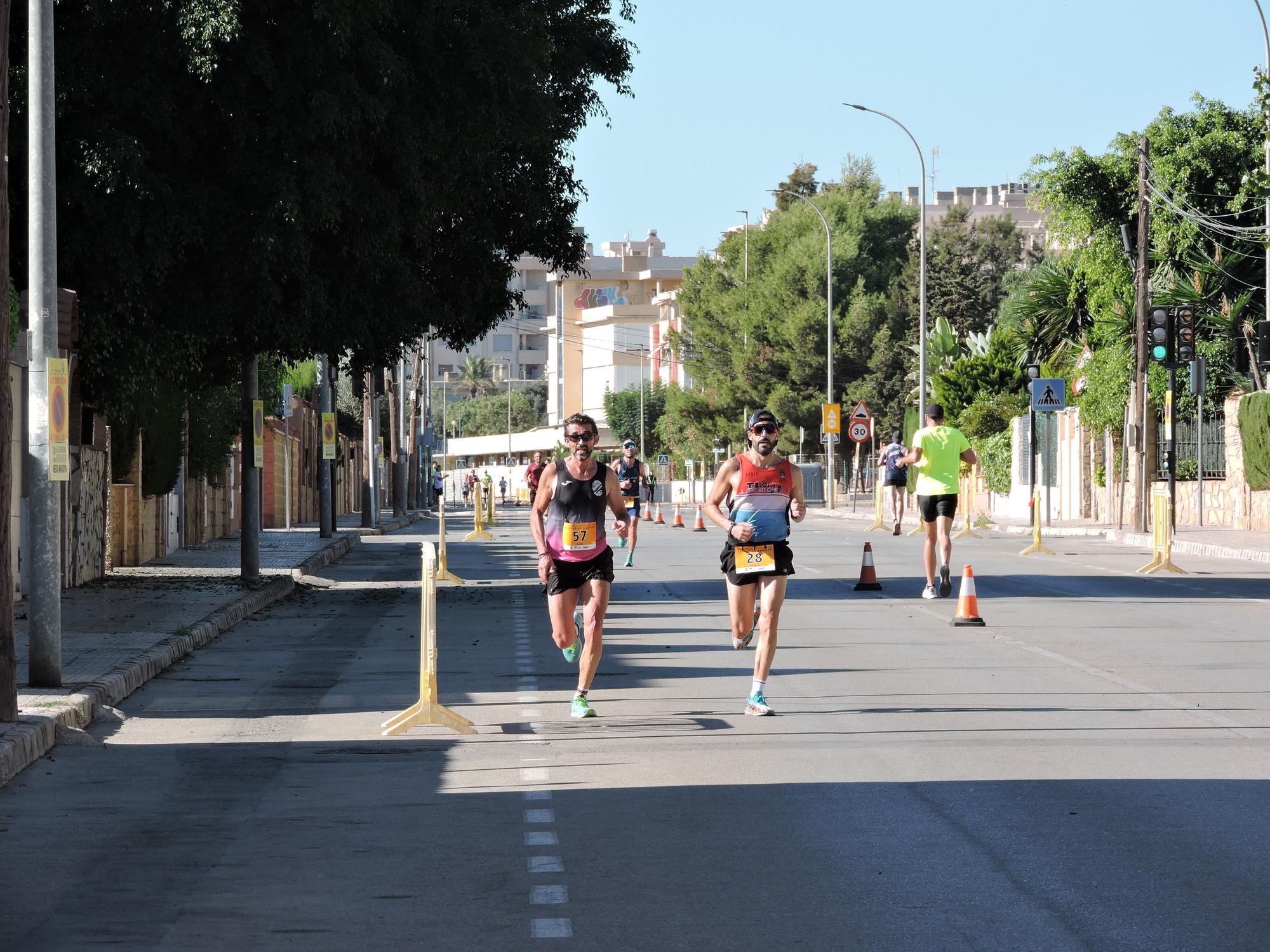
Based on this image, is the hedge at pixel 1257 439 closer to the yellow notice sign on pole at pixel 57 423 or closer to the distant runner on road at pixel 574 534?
the distant runner on road at pixel 574 534

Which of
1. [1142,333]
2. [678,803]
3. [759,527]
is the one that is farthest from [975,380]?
[678,803]

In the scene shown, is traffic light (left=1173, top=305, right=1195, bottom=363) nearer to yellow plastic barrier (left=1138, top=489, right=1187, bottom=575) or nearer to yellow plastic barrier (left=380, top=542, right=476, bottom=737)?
yellow plastic barrier (left=1138, top=489, right=1187, bottom=575)

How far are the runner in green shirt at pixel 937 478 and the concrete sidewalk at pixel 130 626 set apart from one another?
7.14 metres

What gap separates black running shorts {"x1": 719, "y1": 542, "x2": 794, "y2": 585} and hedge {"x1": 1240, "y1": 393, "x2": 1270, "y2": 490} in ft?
85.5

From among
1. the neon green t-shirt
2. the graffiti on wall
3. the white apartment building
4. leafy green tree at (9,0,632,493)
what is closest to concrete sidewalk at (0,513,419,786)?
leafy green tree at (9,0,632,493)

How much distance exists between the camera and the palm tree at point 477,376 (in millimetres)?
177000

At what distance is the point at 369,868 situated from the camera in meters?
7.22

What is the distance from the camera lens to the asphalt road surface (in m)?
6.32

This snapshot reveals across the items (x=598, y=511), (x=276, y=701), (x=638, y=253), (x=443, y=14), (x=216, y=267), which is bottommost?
(x=276, y=701)

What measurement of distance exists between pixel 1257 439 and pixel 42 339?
28.5m

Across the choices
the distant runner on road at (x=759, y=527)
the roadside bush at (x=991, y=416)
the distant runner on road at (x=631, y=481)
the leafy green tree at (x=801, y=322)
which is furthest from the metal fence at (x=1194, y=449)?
the leafy green tree at (x=801, y=322)

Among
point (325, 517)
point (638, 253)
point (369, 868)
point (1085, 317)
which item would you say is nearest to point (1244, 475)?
point (1085, 317)

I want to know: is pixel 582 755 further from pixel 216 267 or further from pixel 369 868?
pixel 216 267

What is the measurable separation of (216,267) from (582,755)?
11216mm
